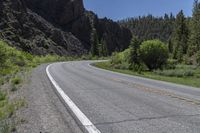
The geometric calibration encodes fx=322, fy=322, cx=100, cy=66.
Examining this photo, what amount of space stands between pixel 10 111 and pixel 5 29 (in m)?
74.9

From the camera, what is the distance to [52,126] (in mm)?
7289

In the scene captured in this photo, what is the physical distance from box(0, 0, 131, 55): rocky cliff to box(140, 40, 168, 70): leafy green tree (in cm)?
3332

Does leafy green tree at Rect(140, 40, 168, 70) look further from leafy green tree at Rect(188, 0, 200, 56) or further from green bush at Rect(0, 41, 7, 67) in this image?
green bush at Rect(0, 41, 7, 67)

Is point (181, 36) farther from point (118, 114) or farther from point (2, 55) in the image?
point (118, 114)

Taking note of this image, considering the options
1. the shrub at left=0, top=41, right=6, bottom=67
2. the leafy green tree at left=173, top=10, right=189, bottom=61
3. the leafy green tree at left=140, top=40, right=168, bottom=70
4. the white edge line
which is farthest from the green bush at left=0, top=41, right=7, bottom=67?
the leafy green tree at left=173, top=10, right=189, bottom=61

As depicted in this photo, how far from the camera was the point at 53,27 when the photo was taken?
112 m

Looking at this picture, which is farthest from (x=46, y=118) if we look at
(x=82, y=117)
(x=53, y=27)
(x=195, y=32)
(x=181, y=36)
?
(x=53, y=27)

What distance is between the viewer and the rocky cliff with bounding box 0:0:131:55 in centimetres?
8606

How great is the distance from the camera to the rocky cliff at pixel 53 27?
8606 cm

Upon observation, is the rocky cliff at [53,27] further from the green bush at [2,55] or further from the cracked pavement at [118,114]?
the cracked pavement at [118,114]

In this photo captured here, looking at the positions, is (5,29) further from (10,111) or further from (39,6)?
(10,111)

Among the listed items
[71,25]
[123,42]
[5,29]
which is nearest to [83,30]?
[71,25]

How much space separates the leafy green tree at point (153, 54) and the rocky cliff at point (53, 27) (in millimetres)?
33324

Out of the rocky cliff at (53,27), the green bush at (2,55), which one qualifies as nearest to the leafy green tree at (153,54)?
the green bush at (2,55)
